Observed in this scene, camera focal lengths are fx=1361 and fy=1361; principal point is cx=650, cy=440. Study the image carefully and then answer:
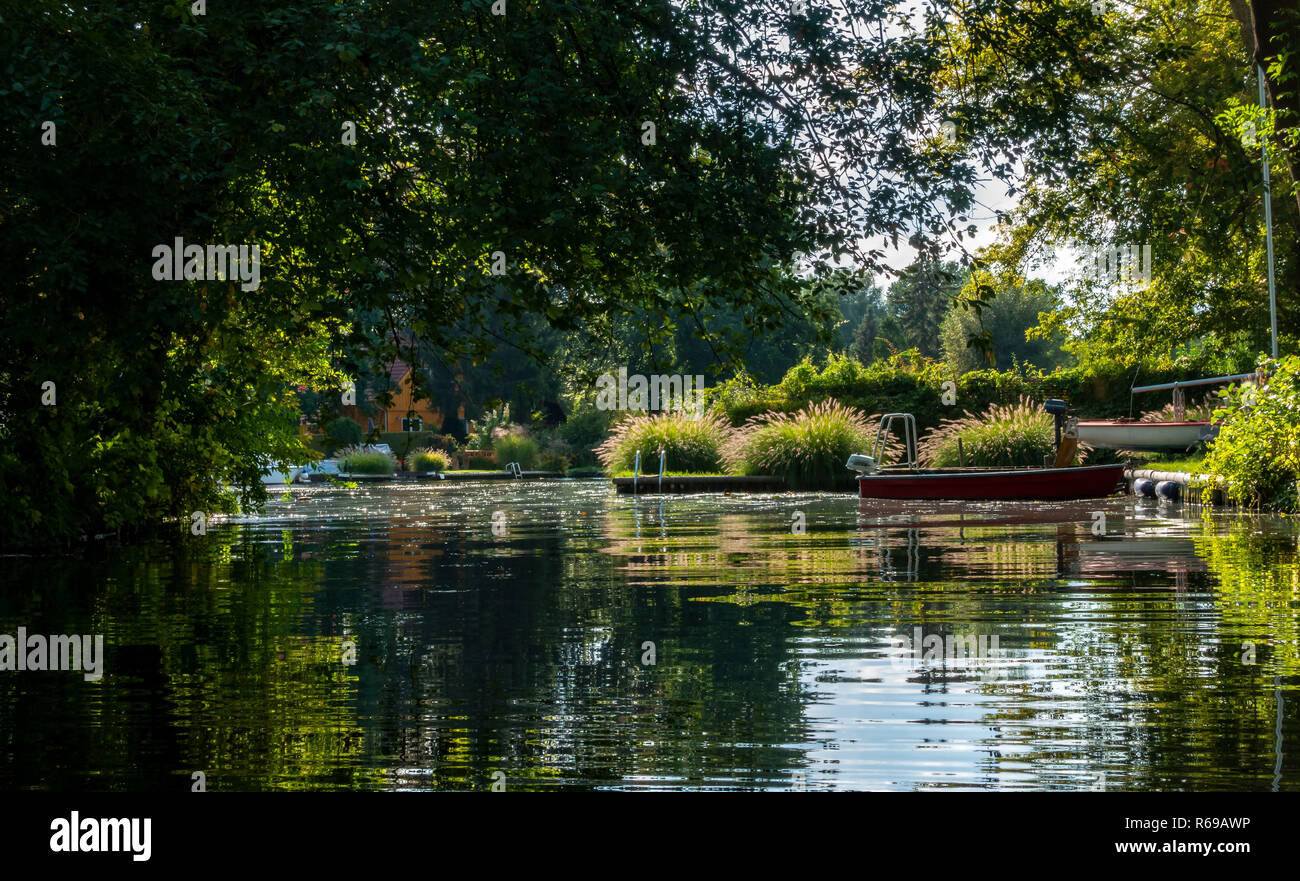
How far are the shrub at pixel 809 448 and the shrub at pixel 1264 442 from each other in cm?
1145

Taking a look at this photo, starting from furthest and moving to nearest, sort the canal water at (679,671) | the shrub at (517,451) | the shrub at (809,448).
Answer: the shrub at (517,451) → the shrub at (809,448) → the canal water at (679,671)

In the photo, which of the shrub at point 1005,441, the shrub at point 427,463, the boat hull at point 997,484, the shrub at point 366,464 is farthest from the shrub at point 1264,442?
the shrub at point 427,463

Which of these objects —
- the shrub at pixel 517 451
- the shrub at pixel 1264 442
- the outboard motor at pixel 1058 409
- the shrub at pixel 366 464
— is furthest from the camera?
the shrub at pixel 517 451

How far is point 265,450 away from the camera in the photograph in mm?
20375

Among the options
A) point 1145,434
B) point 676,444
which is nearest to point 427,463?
point 676,444

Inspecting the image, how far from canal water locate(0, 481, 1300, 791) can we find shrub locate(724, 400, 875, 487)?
687 inches

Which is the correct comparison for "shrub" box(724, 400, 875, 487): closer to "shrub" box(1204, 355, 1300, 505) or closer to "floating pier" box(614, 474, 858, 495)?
"floating pier" box(614, 474, 858, 495)

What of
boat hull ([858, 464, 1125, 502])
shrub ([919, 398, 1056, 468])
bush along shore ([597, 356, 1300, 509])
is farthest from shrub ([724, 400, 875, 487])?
boat hull ([858, 464, 1125, 502])

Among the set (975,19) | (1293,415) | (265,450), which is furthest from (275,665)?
(1293,415)

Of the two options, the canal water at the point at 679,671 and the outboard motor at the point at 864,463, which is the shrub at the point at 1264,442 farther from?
the outboard motor at the point at 864,463

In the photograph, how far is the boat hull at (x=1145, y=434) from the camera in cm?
3078

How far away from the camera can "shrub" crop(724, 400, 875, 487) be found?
3316 centimetres

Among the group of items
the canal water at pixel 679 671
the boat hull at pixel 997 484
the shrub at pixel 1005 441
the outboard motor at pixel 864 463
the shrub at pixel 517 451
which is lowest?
the canal water at pixel 679 671

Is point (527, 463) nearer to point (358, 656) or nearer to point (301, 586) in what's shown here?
point (301, 586)
